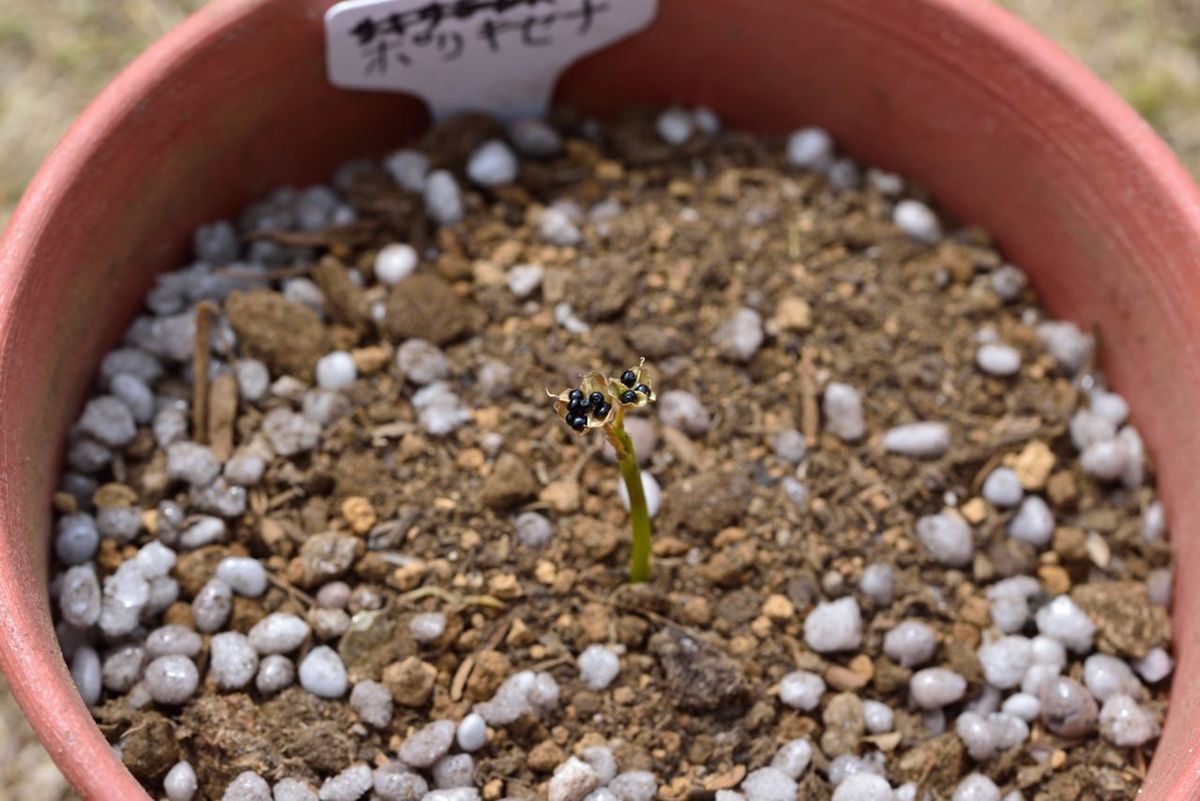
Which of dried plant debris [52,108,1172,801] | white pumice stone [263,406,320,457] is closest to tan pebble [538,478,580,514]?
dried plant debris [52,108,1172,801]

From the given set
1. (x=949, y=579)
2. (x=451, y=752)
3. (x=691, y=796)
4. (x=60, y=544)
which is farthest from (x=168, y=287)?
(x=949, y=579)

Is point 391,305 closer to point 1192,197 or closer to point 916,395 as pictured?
point 916,395

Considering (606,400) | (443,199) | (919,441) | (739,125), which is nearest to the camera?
(606,400)

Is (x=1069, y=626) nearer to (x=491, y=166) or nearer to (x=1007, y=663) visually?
(x=1007, y=663)

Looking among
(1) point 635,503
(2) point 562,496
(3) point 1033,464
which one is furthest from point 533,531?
(3) point 1033,464

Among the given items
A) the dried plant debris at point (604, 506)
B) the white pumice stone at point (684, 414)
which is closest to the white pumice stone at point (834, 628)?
the dried plant debris at point (604, 506)
